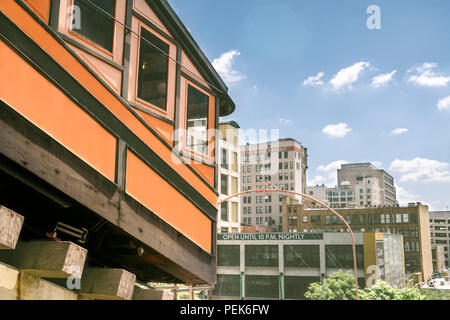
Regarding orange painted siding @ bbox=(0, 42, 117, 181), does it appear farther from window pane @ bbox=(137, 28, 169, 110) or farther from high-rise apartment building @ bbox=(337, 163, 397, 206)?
high-rise apartment building @ bbox=(337, 163, 397, 206)

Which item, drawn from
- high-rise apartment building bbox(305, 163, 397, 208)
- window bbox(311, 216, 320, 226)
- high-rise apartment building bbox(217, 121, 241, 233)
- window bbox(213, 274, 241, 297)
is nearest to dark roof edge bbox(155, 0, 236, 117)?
high-rise apartment building bbox(217, 121, 241, 233)

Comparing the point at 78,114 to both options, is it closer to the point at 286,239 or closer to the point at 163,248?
the point at 163,248

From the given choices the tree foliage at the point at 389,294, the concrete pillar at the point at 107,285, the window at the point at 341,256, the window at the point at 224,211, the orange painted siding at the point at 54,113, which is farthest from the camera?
the window at the point at 341,256

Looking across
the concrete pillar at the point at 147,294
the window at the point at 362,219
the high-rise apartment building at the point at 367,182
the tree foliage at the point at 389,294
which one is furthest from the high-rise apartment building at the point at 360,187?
the concrete pillar at the point at 147,294

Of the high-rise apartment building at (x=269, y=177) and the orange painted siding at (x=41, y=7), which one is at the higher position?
the high-rise apartment building at (x=269, y=177)

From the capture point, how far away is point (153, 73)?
18.0 feet

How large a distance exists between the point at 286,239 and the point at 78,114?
57.4 metres

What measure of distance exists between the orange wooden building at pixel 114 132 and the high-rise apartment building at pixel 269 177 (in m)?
100

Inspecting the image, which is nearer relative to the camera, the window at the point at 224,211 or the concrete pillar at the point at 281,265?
the window at the point at 224,211

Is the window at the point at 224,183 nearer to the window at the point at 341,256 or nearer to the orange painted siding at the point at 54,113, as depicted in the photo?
the window at the point at 341,256

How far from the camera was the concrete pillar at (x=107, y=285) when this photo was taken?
13.2 ft

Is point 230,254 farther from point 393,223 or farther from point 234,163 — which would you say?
point 393,223

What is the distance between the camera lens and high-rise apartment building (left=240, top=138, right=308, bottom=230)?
108 m

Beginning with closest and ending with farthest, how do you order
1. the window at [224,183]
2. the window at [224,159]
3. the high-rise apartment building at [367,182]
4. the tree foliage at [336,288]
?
the window at [224,183]
the tree foliage at [336,288]
the window at [224,159]
the high-rise apartment building at [367,182]
